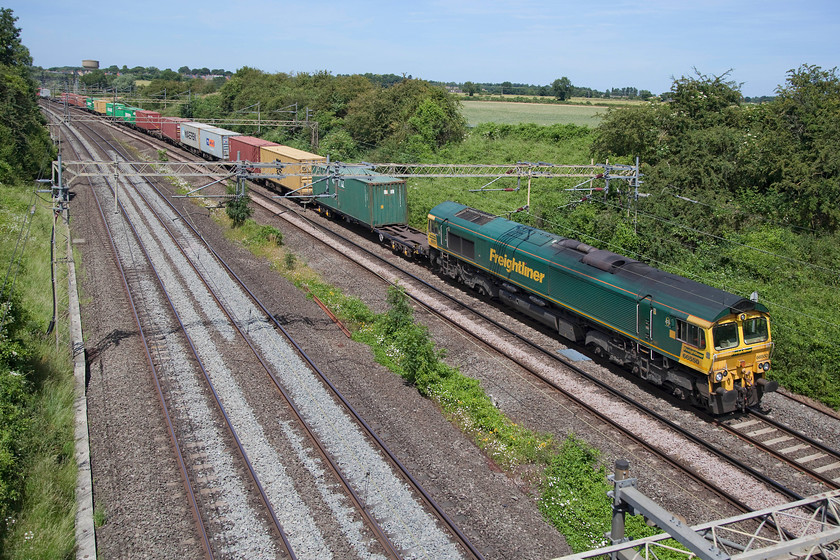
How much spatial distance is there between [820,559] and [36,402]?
17.0 meters

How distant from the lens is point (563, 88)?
385ft

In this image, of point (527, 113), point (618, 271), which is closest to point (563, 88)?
point (527, 113)

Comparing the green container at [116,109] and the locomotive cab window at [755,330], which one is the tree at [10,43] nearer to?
the green container at [116,109]

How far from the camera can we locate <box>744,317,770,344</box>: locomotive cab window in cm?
1534

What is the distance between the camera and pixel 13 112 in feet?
140

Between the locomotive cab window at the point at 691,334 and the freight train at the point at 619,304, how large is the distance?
3 centimetres

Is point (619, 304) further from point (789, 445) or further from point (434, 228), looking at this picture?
point (434, 228)

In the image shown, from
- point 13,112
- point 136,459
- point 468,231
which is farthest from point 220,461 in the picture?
point 13,112

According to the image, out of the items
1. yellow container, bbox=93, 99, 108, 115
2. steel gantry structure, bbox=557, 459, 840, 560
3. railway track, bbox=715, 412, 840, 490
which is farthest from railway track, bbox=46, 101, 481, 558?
yellow container, bbox=93, 99, 108, 115

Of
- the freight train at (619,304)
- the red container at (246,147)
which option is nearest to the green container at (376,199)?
the freight train at (619,304)

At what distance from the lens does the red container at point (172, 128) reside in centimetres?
6263

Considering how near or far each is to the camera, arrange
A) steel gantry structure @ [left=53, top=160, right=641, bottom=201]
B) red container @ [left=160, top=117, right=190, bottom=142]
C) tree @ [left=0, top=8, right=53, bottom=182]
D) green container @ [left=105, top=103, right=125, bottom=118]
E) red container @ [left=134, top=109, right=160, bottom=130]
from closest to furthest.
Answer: steel gantry structure @ [left=53, top=160, right=641, bottom=201]
tree @ [left=0, top=8, right=53, bottom=182]
red container @ [left=160, top=117, right=190, bottom=142]
red container @ [left=134, top=109, right=160, bottom=130]
green container @ [left=105, top=103, right=125, bottom=118]

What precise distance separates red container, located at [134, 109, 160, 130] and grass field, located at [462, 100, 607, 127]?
35.5 meters

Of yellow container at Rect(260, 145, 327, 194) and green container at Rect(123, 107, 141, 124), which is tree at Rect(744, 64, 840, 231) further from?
green container at Rect(123, 107, 141, 124)
